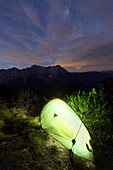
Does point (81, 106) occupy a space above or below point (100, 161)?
above

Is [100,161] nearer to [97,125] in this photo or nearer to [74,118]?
[97,125]

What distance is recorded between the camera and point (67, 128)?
4.45 m

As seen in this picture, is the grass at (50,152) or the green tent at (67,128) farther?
the green tent at (67,128)

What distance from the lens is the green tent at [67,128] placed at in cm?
404

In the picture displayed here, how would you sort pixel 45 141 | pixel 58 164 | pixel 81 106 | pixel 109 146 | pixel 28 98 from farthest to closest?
pixel 28 98 < pixel 81 106 < pixel 45 141 < pixel 58 164 < pixel 109 146

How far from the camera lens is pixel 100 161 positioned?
12.0 feet

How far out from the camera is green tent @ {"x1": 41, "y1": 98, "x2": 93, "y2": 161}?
4040 millimetres

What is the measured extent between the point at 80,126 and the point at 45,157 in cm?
198

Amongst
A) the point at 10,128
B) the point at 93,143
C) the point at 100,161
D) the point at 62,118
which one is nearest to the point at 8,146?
the point at 10,128

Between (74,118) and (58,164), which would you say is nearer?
(58,164)

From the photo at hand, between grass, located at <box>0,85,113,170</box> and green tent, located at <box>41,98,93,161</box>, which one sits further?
green tent, located at <box>41,98,93,161</box>

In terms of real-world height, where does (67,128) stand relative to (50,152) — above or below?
above

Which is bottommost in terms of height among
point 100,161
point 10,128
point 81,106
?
point 100,161

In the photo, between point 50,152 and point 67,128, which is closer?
point 50,152
